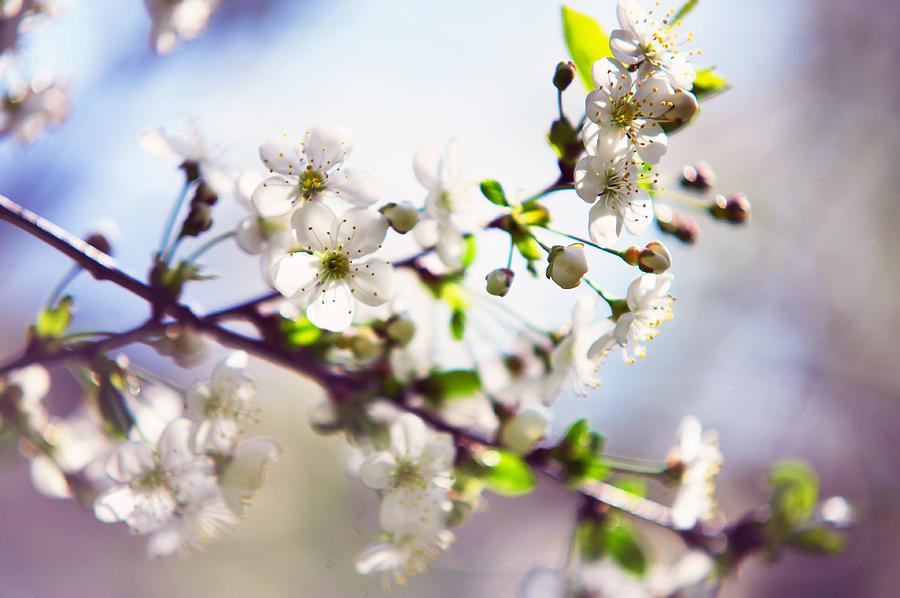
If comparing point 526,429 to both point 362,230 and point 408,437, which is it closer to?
point 408,437

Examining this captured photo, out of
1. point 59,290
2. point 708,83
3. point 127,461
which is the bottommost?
point 127,461

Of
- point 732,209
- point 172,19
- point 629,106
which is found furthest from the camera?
point 172,19

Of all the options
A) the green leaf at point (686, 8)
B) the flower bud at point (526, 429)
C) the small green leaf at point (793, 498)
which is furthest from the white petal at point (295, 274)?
the small green leaf at point (793, 498)

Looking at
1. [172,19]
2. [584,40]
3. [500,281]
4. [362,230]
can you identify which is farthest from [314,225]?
[172,19]

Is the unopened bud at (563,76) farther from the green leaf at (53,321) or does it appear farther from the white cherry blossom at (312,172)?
the green leaf at (53,321)

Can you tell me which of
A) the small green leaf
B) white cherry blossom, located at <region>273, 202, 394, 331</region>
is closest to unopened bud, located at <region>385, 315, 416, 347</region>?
white cherry blossom, located at <region>273, 202, 394, 331</region>

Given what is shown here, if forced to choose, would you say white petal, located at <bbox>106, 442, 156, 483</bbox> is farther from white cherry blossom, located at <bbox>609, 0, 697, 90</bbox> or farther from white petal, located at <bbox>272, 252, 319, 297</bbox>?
white cherry blossom, located at <bbox>609, 0, 697, 90</bbox>

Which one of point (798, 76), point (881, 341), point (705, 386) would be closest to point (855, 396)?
point (881, 341)
